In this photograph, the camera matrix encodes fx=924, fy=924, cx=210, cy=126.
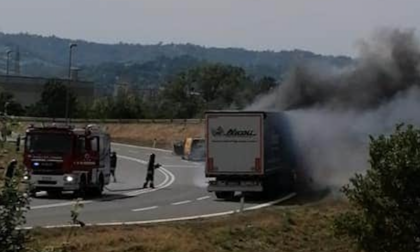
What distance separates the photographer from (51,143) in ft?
107

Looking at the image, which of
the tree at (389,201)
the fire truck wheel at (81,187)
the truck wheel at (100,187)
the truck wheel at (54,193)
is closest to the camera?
the tree at (389,201)

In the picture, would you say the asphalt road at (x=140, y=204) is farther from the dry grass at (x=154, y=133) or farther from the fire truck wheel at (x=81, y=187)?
the dry grass at (x=154, y=133)

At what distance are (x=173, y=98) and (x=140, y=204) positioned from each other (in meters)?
118

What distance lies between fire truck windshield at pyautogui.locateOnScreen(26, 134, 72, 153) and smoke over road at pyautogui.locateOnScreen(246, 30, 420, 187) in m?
11.4

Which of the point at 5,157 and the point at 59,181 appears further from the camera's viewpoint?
the point at 59,181

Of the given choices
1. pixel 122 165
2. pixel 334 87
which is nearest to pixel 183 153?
pixel 122 165

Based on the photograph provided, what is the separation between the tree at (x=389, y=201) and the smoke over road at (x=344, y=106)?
704 inches

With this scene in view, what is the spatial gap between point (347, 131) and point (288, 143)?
2.65 m

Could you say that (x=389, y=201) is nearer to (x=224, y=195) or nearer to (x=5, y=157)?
(x=5, y=157)

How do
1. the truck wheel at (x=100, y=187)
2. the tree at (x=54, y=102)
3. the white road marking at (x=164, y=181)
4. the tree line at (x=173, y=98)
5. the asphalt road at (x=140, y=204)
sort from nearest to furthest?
the asphalt road at (x=140, y=204)
the truck wheel at (x=100, y=187)
the white road marking at (x=164, y=181)
the tree at (x=54, y=102)
the tree line at (x=173, y=98)

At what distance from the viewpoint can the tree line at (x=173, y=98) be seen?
360 feet

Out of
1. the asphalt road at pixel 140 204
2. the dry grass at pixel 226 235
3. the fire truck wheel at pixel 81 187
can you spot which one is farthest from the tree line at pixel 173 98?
the dry grass at pixel 226 235

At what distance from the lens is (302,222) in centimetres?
2747

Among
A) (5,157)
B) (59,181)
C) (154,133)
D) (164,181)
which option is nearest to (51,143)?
(59,181)
